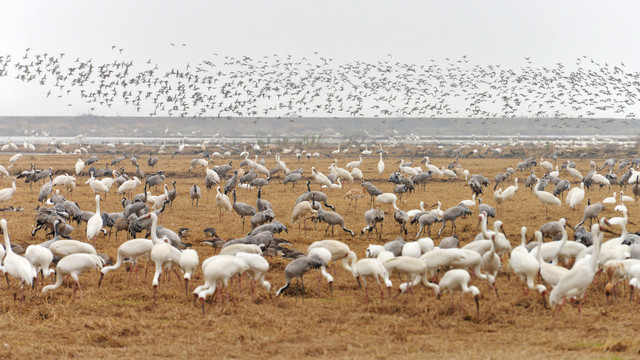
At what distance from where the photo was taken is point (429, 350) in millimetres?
7430

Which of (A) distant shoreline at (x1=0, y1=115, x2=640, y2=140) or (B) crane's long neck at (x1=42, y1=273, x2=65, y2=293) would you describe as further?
(A) distant shoreline at (x1=0, y1=115, x2=640, y2=140)

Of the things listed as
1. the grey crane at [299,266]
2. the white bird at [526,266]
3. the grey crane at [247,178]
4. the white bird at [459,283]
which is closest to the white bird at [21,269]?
the grey crane at [299,266]

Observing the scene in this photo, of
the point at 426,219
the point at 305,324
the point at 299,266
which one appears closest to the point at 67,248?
the point at 299,266

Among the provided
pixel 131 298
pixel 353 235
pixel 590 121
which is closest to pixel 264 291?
pixel 131 298

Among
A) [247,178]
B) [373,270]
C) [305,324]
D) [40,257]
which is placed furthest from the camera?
[247,178]

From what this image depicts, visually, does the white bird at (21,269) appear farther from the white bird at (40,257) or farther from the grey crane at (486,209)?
the grey crane at (486,209)

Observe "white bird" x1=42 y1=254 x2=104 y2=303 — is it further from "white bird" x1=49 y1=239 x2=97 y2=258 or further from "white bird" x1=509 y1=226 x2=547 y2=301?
"white bird" x1=509 y1=226 x2=547 y2=301

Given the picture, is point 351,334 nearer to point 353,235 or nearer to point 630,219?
point 353,235

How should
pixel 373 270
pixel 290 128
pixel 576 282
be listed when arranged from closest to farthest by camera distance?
pixel 576 282 → pixel 373 270 → pixel 290 128

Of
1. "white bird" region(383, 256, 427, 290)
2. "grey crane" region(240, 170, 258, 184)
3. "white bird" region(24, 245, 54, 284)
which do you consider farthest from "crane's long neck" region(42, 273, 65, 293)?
"grey crane" region(240, 170, 258, 184)

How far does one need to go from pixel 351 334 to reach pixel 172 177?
22.5 metres

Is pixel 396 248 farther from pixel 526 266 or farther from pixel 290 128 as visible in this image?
pixel 290 128

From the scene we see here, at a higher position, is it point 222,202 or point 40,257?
point 40,257

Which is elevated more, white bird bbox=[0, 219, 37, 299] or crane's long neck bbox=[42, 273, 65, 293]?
white bird bbox=[0, 219, 37, 299]
